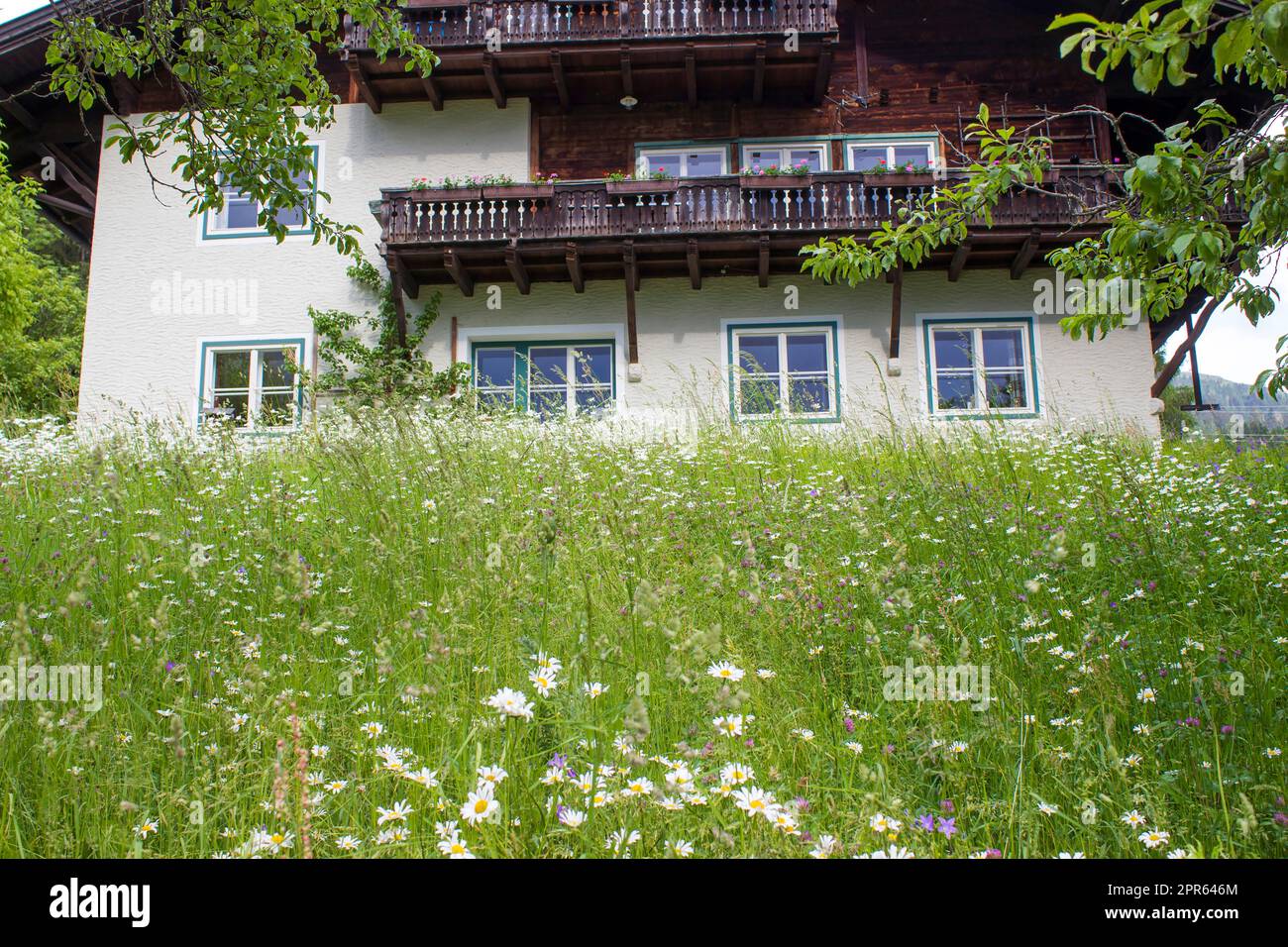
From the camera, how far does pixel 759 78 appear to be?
16.0 m

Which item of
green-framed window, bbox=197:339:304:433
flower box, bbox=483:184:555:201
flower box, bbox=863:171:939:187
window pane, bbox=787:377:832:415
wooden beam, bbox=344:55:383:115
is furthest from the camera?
green-framed window, bbox=197:339:304:433

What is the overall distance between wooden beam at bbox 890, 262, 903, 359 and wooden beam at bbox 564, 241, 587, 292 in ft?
18.8

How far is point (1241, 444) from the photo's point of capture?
10273mm

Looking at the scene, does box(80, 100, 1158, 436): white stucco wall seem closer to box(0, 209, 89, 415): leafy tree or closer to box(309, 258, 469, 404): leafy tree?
box(309, 258, 469, 404): leafy tree

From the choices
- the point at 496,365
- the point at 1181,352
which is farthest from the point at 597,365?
the point at 1181,352

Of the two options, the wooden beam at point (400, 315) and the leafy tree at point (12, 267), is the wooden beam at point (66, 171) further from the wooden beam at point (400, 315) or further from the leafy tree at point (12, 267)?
the wooden beam at point (400, 315)

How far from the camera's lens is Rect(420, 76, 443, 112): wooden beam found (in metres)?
16.5

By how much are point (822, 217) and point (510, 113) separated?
7094mm

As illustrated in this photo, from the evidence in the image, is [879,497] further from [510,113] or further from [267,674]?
[510,113]

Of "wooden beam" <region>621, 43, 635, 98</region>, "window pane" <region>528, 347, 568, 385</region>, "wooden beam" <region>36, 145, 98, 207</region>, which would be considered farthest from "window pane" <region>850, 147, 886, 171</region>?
"wooden beam" <region>36, 145, 98, 207</region>

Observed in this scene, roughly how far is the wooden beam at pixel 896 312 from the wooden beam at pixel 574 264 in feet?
18.8

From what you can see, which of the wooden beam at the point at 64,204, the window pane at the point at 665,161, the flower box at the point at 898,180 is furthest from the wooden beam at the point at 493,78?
the wooden beam at the point at 64,204

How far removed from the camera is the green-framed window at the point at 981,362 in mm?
15625

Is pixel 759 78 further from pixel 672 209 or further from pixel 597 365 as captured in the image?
pixel 597 365
